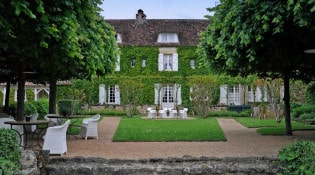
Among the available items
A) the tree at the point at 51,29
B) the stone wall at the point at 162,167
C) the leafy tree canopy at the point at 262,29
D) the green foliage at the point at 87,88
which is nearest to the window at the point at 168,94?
the green foliage at the point at 87,88

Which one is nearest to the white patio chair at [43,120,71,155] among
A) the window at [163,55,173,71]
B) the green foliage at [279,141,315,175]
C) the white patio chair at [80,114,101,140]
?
the white patio chair at [80,114,101,140]

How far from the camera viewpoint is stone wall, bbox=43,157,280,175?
29.3ft

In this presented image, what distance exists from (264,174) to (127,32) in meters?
30.9

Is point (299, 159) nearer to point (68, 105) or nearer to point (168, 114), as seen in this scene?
point (168, 114)

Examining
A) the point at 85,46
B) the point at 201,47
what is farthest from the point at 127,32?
the point at 85,46

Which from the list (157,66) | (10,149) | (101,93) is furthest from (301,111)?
(10,149)

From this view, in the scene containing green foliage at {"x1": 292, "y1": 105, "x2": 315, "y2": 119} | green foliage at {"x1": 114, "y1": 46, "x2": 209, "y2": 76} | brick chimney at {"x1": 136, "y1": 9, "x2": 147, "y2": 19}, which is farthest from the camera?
brick chimney at {"x1": 136, "y1": 9, "x2": 147, "y2": 19}

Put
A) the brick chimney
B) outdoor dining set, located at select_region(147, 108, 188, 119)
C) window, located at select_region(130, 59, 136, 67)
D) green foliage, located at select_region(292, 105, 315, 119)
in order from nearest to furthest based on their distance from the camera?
green foliage, located at select_region(292, 105, 315, 119)
outdoor dining set, located at select_region(147, 108, 188, 119)
window, located at select_region(130, 59, 136, 67)
the brick chimney

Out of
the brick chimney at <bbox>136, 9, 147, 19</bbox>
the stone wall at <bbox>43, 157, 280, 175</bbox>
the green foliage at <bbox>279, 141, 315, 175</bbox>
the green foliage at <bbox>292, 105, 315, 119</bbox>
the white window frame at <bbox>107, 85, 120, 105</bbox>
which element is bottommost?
the stone wall at <bbox>43, 157, 280, 175</bbox>

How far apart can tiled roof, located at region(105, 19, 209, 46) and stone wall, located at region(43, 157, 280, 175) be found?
27.9m

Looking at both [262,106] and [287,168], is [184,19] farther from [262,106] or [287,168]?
[287,168]

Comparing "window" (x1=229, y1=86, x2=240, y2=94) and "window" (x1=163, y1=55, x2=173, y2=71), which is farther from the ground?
"window" (x1=163, y1=55, x2=173, y2=71)

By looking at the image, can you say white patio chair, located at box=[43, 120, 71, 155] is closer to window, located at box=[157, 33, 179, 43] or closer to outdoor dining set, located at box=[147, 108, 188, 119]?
outdoor dining set, located at box=[147, 108, 188, 119]

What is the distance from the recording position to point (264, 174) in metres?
8.79
